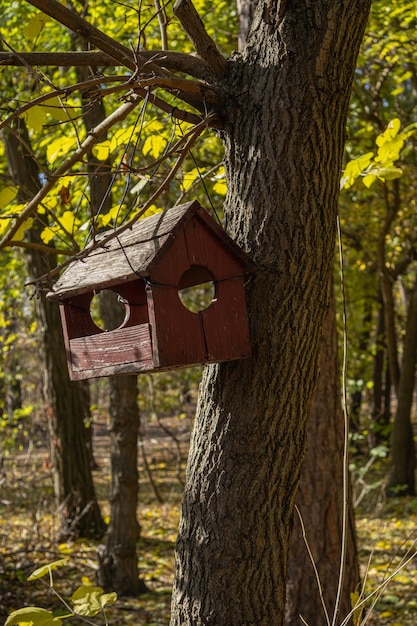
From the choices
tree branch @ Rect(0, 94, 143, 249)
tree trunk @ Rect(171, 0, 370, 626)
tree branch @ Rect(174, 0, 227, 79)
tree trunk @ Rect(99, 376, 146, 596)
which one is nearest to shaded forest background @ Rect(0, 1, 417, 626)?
tree trunk @ Rect(99, 376, 146, 596)

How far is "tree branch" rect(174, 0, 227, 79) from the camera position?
7.70ft

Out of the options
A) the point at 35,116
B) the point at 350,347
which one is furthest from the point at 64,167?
the point at 350,347

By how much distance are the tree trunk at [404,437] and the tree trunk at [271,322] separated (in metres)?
7.96

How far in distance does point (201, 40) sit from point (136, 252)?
71 centimetres

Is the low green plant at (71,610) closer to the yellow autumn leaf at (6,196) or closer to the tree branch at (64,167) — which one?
the tree branch at (64,167)

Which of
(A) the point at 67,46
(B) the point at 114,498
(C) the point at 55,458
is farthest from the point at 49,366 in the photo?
(A) the point at 67,46

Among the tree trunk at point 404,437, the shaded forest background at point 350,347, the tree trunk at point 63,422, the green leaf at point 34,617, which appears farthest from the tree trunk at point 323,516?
the tree trunk at point 404,437

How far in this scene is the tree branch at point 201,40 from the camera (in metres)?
2.35

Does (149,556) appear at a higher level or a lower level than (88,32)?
lower

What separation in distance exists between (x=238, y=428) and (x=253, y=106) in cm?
99

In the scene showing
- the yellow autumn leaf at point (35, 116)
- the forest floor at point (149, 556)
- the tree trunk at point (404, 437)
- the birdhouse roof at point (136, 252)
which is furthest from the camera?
the tree trunk at point (404, 437)

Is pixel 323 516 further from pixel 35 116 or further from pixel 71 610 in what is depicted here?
pixel 35 116

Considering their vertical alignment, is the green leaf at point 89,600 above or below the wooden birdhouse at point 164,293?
below

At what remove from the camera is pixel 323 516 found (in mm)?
4711
